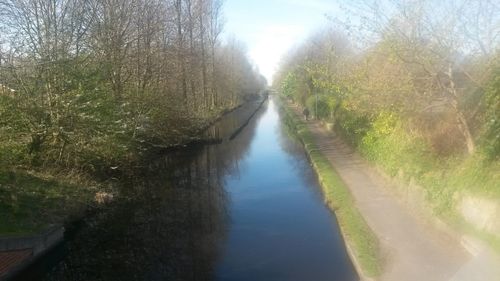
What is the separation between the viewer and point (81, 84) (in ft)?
64.6

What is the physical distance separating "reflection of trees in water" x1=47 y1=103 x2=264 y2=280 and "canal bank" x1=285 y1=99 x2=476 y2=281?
14.6ft

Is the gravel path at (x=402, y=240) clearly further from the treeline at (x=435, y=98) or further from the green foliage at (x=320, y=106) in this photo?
the green foliage at (x=320, y=106)

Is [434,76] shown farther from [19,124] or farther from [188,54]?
[188,54]

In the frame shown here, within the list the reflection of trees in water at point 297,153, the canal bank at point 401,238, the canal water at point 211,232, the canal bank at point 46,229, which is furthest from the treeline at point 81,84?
the canal bank at point 401,238

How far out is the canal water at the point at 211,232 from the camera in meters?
12.4

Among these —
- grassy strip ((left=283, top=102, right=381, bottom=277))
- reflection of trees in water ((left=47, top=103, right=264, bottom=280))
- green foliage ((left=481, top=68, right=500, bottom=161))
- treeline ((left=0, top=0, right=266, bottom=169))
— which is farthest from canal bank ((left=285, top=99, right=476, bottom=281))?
treeline ((left=0, top=0, right=266, bottom=169))

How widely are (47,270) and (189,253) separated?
3.63 metres

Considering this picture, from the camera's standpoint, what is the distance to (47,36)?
19578 mm

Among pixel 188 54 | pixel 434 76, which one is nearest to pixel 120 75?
pixel 188 54

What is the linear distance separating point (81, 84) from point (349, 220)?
11.8m

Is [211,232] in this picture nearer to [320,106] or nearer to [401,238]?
[401,238]

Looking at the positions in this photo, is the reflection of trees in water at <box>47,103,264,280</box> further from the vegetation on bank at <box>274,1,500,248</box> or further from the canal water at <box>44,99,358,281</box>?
the vegetation on bank at <box>274,1,500,248</box>

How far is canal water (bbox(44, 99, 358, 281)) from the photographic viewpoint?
12.4 metres

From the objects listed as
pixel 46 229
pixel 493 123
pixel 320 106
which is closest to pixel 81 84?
pixel 46 229
